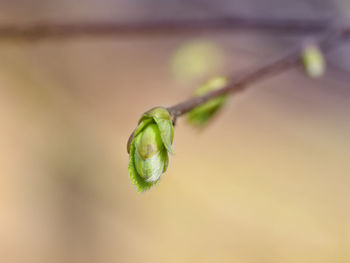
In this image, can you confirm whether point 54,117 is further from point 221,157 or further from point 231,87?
point 231,87

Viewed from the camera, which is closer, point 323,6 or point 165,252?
point 165,252

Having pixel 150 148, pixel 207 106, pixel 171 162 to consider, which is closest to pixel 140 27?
pixel 207 106

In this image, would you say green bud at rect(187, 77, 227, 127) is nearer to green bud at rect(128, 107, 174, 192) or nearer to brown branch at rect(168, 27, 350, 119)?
brown branch at rect(168, 27, 350, 119)

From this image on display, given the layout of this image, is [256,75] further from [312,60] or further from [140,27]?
[140,27]

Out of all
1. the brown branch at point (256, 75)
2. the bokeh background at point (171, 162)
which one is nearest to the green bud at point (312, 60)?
the brown branch at point (256, 75)

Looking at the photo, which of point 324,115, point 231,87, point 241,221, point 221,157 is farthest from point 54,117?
point 231,87

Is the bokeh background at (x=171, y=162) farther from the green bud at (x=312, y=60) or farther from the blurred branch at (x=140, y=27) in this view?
A: the green bud at (x=312, y=60)

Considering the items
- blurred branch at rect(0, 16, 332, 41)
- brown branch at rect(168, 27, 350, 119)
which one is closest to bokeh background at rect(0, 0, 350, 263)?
blurred branch at rect(0, 16, 332, 41)
